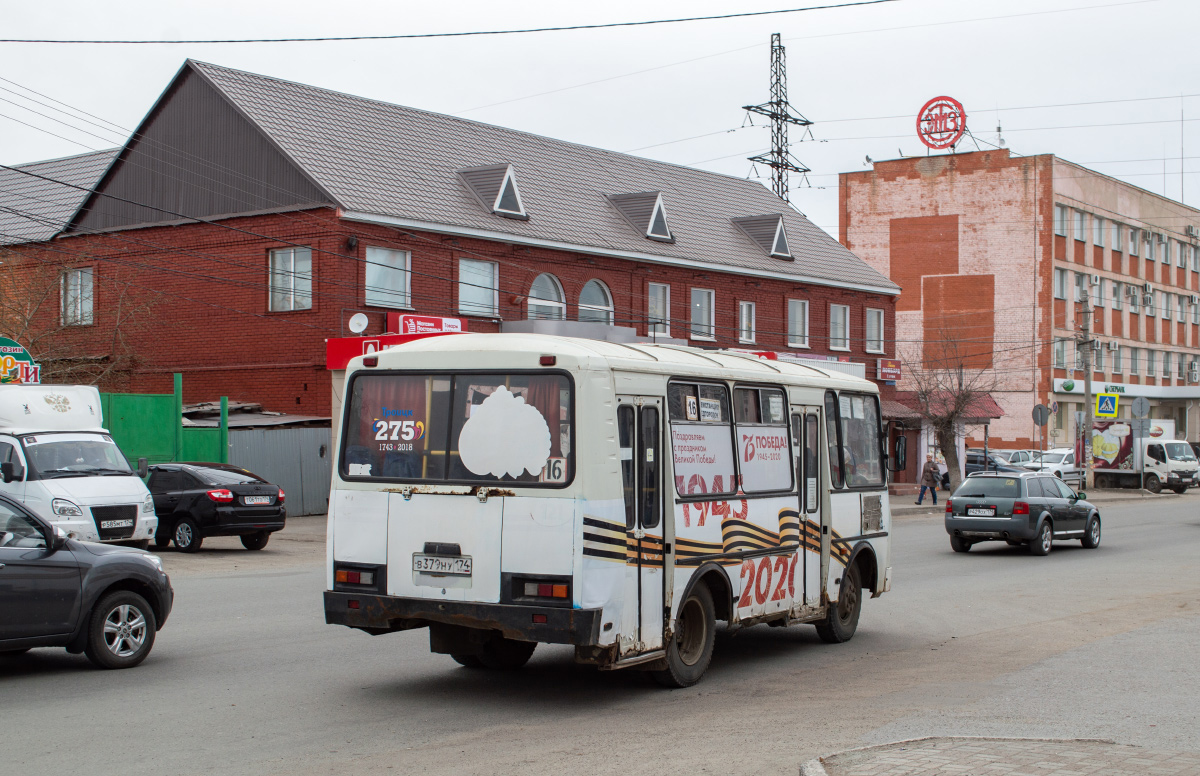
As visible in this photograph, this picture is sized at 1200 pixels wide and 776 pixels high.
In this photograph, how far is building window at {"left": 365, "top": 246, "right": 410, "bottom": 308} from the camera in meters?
31.5

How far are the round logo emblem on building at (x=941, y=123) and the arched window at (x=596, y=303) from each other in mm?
33358

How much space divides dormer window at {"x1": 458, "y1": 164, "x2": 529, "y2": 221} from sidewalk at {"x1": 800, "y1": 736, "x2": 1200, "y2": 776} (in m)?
29.2

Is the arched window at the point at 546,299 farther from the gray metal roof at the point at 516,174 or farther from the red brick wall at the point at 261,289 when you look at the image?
the gray metal roof at the point at 516,174

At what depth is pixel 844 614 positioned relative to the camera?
12.3 metres

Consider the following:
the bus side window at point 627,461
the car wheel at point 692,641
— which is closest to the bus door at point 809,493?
the car wheel at point 692,641

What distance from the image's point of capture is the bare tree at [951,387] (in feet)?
145

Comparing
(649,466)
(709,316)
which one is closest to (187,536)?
(649,466)

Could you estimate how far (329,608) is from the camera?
29.7 feet

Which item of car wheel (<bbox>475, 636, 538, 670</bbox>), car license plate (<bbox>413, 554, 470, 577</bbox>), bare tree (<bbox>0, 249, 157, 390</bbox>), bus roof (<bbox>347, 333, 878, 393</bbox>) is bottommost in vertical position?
car wheel (<bbox>475, 636, 538, 670</bbox>)

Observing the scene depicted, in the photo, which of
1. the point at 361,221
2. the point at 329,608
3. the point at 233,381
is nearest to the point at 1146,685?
the point at 329,608

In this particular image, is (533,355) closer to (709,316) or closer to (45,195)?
(709,316)

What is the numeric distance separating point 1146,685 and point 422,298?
82.2ft

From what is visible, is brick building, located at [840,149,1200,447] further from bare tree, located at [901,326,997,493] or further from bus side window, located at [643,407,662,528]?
bus side window, located at [643,407,662,528]

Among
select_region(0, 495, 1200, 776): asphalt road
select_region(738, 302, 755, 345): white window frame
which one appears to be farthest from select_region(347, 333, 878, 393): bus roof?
select_region(738, 302, 755, 345): white window frame
